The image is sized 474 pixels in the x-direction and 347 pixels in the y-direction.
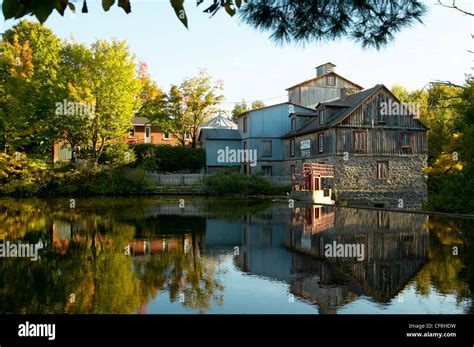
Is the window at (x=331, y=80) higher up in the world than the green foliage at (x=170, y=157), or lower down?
higher up

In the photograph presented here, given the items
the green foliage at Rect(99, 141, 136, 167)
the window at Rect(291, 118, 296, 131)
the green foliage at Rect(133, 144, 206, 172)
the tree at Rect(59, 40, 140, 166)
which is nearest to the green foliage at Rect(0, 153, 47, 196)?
the tree at Rect(59, 40, 140, 166)

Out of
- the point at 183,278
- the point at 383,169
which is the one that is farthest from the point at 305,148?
the point at 183,278

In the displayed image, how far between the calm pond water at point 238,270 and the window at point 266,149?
31.6m

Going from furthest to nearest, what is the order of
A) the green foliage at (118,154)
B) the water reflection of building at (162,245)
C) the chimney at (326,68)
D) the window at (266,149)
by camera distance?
the chimney at (326,68) < the window at (266,149) < the green foliage at (118,154) < the water reflection of building at (162,245)

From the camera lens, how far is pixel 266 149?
47.7 metres

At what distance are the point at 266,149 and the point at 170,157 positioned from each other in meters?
10.7

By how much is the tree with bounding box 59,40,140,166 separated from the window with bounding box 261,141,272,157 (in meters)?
14.8

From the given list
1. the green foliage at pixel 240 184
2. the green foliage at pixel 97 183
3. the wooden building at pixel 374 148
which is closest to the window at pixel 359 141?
the wooden building at pixel 374 148

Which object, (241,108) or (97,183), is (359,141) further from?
(241,108)

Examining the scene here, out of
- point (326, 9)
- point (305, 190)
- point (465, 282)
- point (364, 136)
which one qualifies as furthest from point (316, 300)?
point (364, 136)

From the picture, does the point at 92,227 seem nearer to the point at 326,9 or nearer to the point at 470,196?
the point at 326,9

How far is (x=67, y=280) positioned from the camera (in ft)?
25.9

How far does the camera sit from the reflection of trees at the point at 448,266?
23.7 ft

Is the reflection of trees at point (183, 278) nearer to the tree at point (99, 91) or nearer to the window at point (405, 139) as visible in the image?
the tree at point (99, 91)
